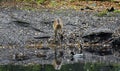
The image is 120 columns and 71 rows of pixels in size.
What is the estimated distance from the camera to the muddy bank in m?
19.0

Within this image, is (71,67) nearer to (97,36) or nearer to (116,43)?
(116,43)

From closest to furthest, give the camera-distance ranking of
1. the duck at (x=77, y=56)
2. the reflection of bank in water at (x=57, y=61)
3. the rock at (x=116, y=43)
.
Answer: the reflection of bank in water at (x=57, y=61) < the duck at (x=77, y=56) < the rock at (x=116, y=43)

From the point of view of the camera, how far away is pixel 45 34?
22797 mm

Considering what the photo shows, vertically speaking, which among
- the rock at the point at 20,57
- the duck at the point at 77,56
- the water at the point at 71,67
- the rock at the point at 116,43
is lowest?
the rock at the point at 116,43

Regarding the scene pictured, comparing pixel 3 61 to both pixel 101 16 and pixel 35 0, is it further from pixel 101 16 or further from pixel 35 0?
pixel 35 0

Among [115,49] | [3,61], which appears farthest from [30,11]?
[3,61]

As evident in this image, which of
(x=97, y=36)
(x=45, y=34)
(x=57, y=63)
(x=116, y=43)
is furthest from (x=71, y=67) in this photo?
(x=45, y=34)

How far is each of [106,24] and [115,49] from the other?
4.41 metres

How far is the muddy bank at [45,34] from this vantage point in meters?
19.0

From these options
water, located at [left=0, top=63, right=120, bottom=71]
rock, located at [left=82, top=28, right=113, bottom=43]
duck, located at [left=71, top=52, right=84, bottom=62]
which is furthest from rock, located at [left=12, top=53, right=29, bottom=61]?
rock, located at [left=82, top=28, right=113, bottom=43]

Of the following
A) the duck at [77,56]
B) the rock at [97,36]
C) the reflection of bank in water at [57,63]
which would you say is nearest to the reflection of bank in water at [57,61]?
the reflection of bank in water at [57,63]

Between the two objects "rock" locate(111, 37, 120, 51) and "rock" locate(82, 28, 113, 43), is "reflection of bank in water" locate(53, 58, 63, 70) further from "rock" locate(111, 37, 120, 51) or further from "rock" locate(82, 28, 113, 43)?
"rock" locate(82, 28, 113, 43)

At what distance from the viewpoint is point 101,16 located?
27.3 meters

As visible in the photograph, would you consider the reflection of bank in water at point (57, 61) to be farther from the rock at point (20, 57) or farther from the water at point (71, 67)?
the rock at point (20, 57)
